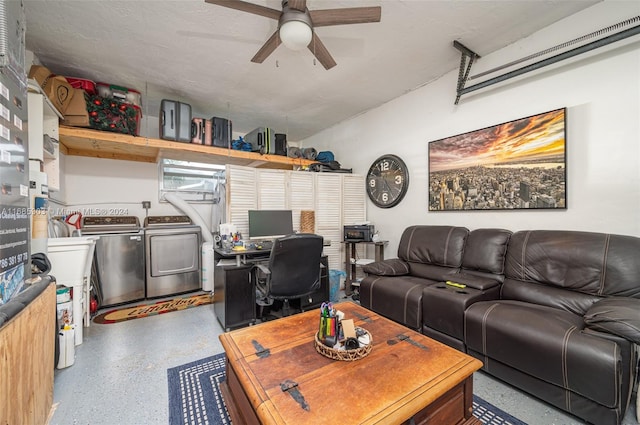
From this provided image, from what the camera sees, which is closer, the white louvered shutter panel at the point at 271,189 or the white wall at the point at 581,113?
the white wall at the point at 581,113

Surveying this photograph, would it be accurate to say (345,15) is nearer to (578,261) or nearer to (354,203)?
(578,261)

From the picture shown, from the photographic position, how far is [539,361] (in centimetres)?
158

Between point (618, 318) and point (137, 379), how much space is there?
319cm

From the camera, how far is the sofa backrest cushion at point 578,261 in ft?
5.81

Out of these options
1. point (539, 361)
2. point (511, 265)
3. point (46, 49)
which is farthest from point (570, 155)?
point (46, 49)

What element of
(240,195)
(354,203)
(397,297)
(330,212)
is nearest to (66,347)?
(240,195)

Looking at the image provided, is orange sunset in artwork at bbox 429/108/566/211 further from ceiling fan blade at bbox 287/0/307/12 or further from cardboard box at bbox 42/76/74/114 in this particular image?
cardboard box at bbox 42/76/74/114

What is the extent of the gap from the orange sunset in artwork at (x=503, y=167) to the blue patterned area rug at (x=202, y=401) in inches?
72.4

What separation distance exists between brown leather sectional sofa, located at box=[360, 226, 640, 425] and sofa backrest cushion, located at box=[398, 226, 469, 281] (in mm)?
11

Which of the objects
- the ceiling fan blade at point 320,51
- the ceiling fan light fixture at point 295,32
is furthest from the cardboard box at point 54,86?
the ceiling fan blade at point 320,51

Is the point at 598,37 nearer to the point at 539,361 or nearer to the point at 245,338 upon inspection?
the point at 539,361

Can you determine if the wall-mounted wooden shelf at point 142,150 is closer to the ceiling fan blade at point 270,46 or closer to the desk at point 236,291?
the desk at point 236,291

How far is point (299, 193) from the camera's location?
13.1 feet

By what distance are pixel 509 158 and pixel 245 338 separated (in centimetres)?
291
